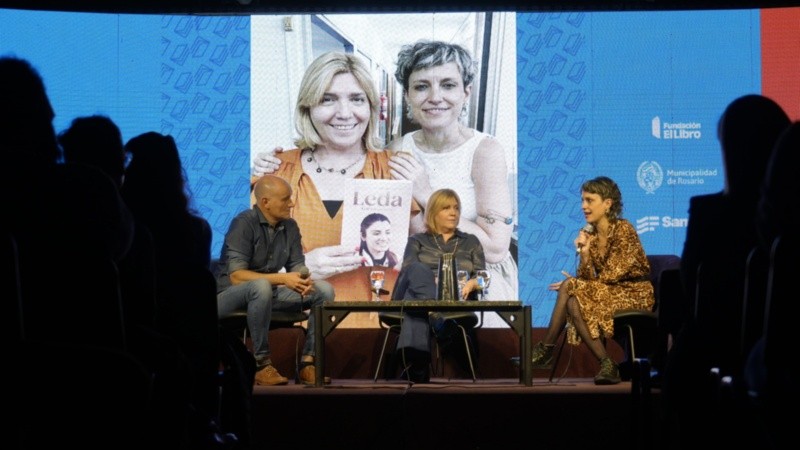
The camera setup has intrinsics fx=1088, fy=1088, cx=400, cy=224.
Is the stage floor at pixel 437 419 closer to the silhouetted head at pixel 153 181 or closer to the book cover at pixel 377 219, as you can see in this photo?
the silhouetted head at pixel 153 181

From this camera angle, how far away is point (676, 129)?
25.5 ft

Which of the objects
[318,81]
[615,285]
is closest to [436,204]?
[615,285]

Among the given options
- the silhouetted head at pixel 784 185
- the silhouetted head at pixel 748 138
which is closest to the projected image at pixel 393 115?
the silhouetted head at pixel 748 138

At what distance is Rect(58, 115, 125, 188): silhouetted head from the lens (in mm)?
3014

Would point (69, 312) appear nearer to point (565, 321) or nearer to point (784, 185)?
point (784, 185)

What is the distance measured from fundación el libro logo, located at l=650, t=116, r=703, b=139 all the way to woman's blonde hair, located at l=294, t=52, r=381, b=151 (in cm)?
204

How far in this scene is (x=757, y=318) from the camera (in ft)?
8.18

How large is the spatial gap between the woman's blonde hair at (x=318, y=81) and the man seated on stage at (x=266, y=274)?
3.97ft

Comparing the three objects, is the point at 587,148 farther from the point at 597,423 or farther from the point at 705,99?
the point at 597,423

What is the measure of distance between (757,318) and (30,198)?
1.62m

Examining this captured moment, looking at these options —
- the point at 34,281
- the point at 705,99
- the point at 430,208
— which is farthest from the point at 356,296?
the point at 34,281

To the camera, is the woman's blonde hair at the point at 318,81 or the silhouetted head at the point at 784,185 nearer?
the silhouetted head at the point at 784,185

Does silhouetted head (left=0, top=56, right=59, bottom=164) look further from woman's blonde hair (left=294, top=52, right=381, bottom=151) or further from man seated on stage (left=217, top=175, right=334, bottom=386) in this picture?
woman's blonde hair (left=294, top=52, right=381, bottom=151)

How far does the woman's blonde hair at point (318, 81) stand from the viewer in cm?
797
